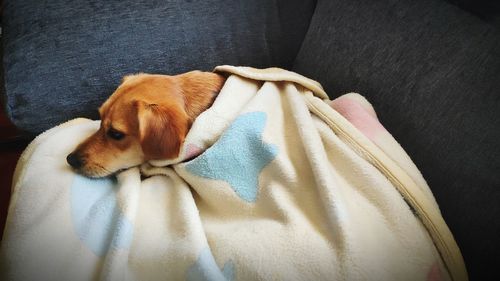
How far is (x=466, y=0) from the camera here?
Result: 0.79 m

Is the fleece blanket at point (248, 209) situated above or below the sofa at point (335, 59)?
below

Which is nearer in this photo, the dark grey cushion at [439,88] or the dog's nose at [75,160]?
the dark grey cushion at [439,88]

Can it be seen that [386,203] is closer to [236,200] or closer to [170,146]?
[236,200]

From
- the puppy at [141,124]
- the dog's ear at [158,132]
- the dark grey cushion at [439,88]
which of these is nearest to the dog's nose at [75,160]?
the puppy at [141,124]

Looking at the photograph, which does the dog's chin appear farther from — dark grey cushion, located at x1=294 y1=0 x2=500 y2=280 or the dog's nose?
dark grey cushion, located at x1=294 y1=0 x2=500 y2=280

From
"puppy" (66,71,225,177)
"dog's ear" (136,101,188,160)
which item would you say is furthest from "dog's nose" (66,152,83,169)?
"dog's ear" (136,101,188,160)

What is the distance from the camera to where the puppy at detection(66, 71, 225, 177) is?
0.79m

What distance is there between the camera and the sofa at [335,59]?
0.67 metres

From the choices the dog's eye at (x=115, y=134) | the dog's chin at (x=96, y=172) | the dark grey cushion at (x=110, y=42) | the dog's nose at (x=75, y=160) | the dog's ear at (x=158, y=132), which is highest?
the dark grey cushion at (x=110, y=42)

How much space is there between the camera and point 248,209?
0.71 meters

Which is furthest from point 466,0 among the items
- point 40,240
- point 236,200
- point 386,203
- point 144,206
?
point 40,240

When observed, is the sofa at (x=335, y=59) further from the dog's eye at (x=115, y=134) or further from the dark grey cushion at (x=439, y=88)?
the dog's eye at (x=115, y=134)

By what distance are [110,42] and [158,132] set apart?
1.02ft

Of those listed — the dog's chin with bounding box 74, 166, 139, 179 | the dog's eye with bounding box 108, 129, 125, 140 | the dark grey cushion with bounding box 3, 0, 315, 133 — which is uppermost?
the dark grey cushion with bounding box 3, 0, 315, 133
